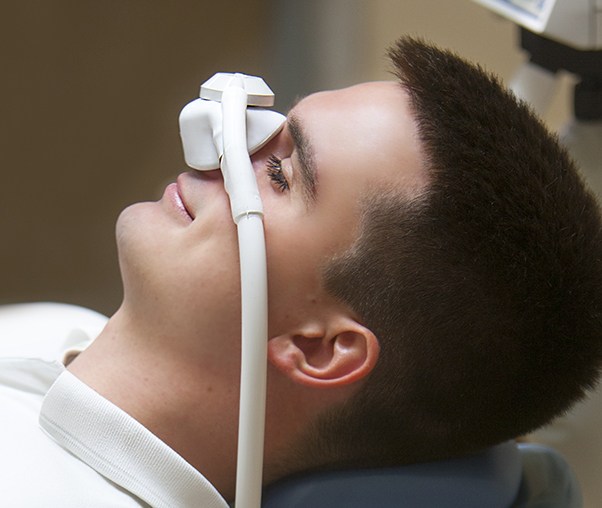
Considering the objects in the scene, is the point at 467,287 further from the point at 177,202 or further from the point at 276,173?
the point at 177,202

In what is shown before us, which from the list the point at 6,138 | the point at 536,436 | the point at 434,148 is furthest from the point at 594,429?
the point at 6,138

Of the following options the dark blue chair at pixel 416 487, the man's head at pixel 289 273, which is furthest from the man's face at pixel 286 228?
the dark blue chair at pixel 416 487

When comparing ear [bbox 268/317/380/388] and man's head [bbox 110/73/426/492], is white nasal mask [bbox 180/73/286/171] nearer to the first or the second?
man's head [bbox 110/73/426/492]

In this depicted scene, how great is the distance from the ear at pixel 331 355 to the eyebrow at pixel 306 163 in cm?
16

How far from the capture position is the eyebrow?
1.15 m

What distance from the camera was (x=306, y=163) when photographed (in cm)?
117

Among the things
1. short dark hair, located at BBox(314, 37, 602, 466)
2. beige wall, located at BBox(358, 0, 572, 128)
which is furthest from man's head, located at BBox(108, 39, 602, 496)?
beige wall, located at BBox(358, 0, 572, 128)

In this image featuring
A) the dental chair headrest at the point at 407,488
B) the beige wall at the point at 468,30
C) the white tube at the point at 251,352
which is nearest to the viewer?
the white tube at the point at 251,352

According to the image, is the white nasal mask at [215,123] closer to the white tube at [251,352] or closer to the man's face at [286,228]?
the man's face at [286,228]

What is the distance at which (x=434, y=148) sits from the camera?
1.13m

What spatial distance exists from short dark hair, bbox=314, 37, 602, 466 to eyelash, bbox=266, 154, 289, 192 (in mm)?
123

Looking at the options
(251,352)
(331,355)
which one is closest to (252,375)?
(251,352)

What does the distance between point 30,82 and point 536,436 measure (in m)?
2.13

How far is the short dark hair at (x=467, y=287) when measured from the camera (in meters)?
1.10
